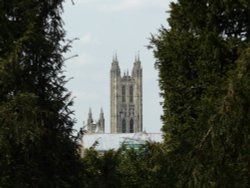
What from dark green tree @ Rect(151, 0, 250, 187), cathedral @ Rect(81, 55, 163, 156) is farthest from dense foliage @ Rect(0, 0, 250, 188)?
cathedral @ Rect(81, 55, 163, 156)

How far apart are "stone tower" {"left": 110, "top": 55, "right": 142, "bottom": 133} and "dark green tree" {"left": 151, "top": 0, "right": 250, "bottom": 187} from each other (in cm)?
12039

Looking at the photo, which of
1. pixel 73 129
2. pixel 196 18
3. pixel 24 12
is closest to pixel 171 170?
pixel 73 129

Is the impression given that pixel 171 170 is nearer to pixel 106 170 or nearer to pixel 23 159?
pixel 23 159

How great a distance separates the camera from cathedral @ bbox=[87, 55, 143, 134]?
451 feet

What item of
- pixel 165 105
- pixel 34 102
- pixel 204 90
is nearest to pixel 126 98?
pixel 165 105

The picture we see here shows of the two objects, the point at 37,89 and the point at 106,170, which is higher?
the point at 37,89

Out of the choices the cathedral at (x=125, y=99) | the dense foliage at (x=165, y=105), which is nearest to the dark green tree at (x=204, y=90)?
the dense foliage at (x=165, y=105)

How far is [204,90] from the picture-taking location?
1381 cm

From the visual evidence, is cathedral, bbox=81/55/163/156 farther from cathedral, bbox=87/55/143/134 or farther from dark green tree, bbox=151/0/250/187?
dark green tree, bbox=151/0/250/187

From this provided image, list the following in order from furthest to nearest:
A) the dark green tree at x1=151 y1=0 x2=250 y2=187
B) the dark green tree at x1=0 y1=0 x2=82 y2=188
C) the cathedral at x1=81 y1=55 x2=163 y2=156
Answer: the cathedral at x1=81 y1=55 x2=163 y2=156
the dark green tree at x1=0 y1=0 x2=82 y2=188
the dark green tree at x1=151 y1=0 x2=250 y2=187

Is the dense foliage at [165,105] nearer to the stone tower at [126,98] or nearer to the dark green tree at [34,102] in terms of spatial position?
the dark green tree at [34,102]

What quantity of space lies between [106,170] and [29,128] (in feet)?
12.5

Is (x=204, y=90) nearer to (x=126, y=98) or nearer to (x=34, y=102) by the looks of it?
(x=34, y=102)

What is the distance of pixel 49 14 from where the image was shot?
1011 centimetres
